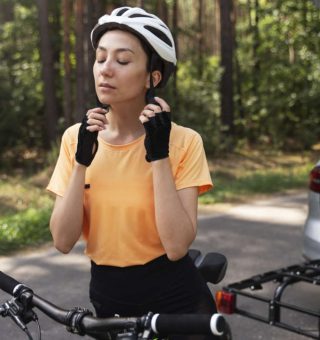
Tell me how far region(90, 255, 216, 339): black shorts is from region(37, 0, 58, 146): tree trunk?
1748 cm

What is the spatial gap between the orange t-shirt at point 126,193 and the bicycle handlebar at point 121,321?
432mm

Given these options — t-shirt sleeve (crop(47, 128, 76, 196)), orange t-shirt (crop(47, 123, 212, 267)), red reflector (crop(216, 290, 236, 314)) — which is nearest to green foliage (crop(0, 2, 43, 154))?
red reflector (crop(216, 290, 236, 314))

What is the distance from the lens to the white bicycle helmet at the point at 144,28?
225 centimetres

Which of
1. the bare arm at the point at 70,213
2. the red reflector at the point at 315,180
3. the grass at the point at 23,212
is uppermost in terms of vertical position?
the bare arm at the point at 70,213

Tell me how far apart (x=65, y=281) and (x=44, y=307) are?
195 inches

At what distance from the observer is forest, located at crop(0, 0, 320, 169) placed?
19.1m

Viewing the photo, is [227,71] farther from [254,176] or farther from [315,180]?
[315,180]

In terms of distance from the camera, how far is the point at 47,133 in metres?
20.1

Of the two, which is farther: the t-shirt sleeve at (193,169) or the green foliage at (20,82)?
the green foliage at (20,82)

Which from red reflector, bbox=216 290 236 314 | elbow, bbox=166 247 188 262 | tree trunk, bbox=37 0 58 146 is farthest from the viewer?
tree trunk, bbox=37 0 58 146

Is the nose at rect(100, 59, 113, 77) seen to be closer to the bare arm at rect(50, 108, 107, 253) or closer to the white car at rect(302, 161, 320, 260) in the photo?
the bare arm at rect(50, 108, 107, 253)

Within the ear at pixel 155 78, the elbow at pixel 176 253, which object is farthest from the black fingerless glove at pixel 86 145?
the elbow at pixel 176 253

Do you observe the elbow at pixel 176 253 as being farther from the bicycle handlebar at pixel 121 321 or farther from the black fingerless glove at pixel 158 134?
the bicycle handlebar at pixel 121 321

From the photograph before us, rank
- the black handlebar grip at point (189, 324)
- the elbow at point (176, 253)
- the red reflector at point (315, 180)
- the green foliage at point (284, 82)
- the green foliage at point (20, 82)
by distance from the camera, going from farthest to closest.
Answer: the green foliage at point (284, 82) < the green foliage at point (20, 82) < the red reflector at point (315, 180) < the elbow at point (176, 253) < the black handlebar grip at point (189, 324)
